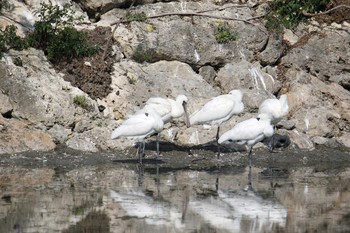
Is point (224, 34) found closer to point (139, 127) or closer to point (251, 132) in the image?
point (251, 132)

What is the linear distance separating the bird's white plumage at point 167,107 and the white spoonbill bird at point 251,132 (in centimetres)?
142

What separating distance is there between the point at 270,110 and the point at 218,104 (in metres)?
1.37

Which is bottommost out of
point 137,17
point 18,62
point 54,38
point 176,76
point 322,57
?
point 176,76

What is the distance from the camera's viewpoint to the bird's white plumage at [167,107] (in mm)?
21861

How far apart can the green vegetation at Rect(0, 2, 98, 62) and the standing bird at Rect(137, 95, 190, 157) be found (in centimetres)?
318

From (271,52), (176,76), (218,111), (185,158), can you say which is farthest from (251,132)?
(271,52)

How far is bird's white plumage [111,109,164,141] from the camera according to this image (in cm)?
2083

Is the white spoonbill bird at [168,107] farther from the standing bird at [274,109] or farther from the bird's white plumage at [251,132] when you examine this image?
the standing bird at [274,109]

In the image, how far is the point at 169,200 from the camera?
16.2 meters

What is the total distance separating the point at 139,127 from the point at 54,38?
4.68 meters

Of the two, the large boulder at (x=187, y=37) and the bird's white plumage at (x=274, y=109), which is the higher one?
the large boulder at (x=187, y=37)

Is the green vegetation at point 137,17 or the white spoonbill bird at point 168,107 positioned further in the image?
the green vegetation at point 137,17

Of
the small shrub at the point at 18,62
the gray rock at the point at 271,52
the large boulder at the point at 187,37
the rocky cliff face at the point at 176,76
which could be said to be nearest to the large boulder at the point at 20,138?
the rocky cliff face at the point at 176,76

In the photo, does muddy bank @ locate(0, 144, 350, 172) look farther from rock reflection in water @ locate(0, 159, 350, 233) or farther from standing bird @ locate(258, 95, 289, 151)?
standing bird @ locate(258, 95, 289, 151)
